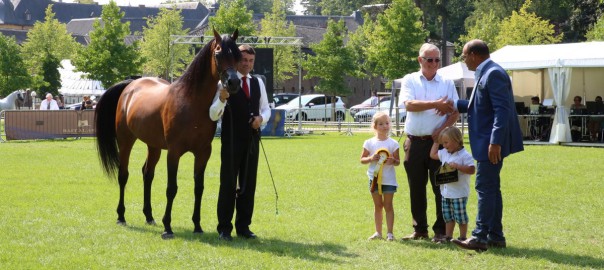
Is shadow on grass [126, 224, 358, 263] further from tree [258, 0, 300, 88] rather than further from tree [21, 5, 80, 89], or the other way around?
tree [21, 5, 80, 89]

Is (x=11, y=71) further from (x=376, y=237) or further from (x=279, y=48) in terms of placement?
(x=376, y=237)

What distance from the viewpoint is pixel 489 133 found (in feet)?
27.4

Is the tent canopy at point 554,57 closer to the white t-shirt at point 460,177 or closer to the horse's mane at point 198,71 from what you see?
the white t-shirt at point 460,177

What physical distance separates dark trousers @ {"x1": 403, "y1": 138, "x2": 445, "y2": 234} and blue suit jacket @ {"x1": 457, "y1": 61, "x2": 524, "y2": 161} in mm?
632

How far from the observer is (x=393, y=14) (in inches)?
2104

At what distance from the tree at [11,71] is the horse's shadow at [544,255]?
60.1 metres

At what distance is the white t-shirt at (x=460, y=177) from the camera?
8.55 m

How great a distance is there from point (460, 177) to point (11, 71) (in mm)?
60974

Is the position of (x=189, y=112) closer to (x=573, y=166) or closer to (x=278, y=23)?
(x=573, y=166)

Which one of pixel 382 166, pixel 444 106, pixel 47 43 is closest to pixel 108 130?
pixel 382 166

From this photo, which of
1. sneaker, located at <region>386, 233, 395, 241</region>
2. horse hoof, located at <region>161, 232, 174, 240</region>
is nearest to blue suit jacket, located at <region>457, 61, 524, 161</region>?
sneaker, located at <region>386, 233, 395, 241</region>

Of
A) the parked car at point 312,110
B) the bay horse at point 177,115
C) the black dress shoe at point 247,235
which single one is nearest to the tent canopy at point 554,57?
the parked car at point 312,110

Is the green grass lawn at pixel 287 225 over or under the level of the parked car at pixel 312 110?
under

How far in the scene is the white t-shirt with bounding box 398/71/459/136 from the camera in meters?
8.85
